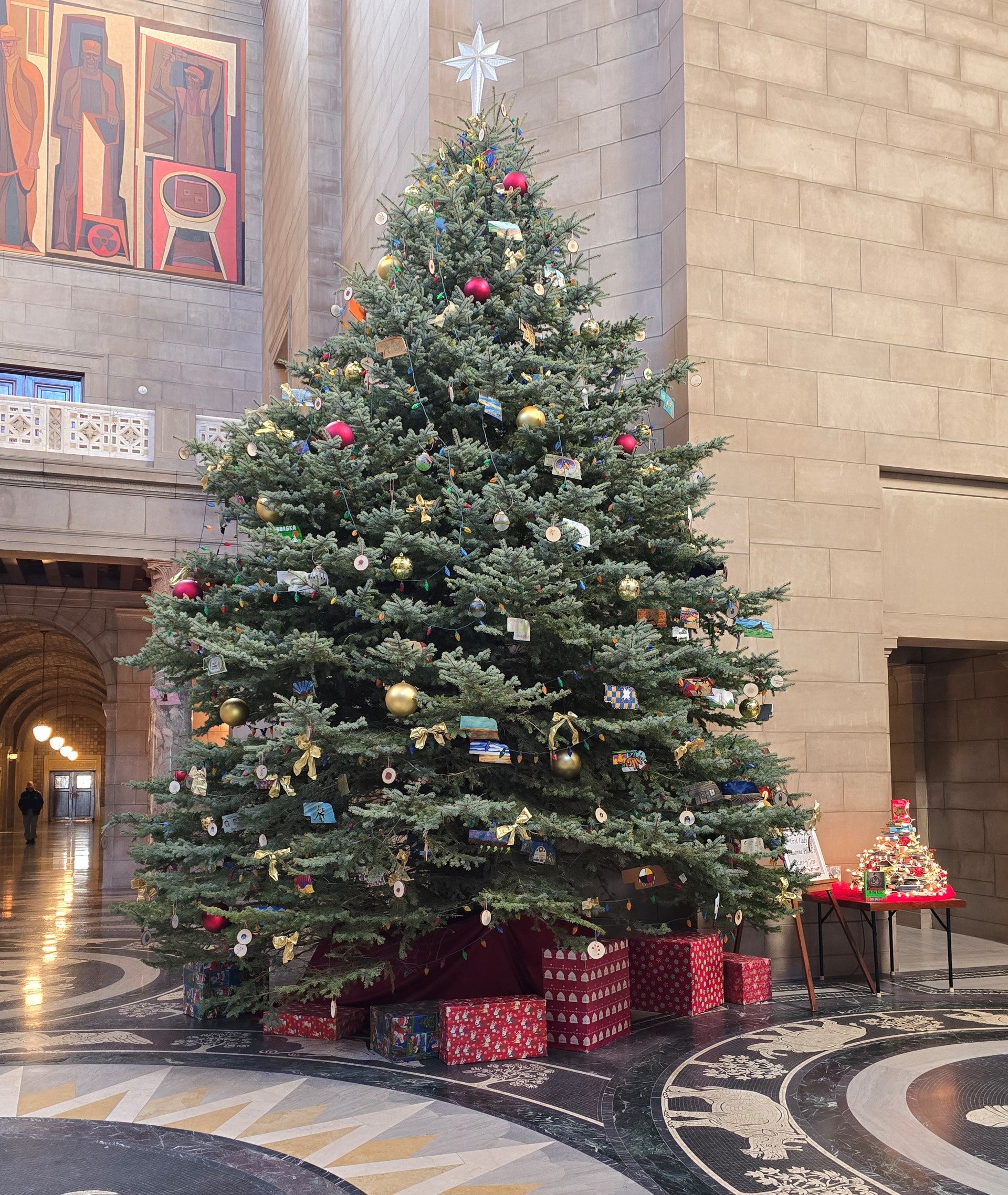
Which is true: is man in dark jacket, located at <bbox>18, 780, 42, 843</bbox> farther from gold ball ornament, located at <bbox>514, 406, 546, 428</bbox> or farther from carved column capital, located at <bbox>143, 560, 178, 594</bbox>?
gold ball ornament, located at <bbox>514, 406, 546, 428</bbox>

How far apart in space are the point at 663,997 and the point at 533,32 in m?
8.11

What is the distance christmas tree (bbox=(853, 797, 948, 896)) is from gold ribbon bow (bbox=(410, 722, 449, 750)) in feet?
11.8

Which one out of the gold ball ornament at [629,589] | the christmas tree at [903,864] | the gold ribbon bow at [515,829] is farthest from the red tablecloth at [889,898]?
the gold ribbon bow at [515,829]

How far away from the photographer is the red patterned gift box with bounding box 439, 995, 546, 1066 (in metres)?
5.56

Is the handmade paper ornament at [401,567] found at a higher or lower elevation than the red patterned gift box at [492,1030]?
higher

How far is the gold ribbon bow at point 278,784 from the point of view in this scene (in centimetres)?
564

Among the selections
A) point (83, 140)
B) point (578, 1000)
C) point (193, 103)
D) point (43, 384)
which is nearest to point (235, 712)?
point (578, 1000)

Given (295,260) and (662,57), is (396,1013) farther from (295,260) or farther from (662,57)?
(295,260)

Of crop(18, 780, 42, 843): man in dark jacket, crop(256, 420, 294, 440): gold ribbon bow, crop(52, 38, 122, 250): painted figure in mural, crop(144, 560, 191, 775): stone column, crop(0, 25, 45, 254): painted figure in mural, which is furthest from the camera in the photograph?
crop(18, 780, 42, 843): man in dark jacket

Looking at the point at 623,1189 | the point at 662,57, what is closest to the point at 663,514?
the point at 623,1189

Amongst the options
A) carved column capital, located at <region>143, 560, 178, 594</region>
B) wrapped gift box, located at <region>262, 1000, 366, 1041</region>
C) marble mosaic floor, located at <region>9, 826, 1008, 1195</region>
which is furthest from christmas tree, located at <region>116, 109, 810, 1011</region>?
carved column capital, located at <region>143, 560, 178, 594</region>

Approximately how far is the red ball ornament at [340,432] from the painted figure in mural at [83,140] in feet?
45.4

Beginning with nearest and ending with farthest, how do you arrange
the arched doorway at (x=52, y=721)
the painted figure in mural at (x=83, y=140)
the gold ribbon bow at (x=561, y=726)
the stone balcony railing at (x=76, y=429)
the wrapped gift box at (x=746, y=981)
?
the gold ribbon bow at (x=561, y=726), the wrapped gift box at (x=746, y=981), the stone balcony railing at (x=76, y=429), the painted figure in mural at (x=83, y=140), the arched doorway at (x=52, y=721)

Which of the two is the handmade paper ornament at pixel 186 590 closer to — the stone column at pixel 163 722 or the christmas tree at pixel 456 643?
the christmas tree at pixel 456 643
